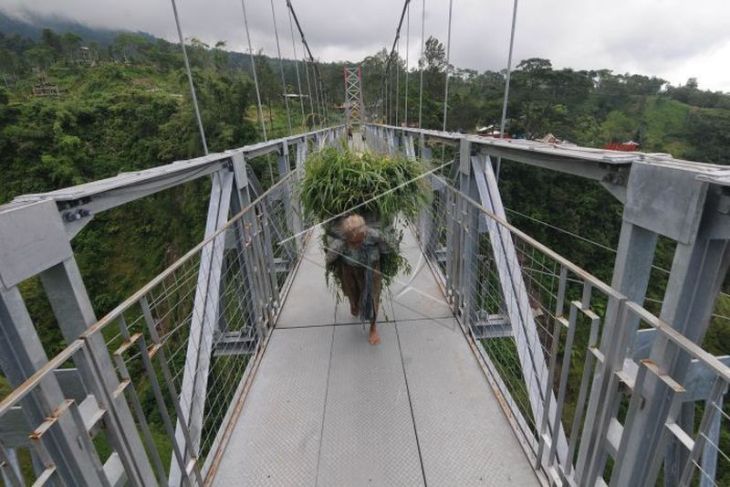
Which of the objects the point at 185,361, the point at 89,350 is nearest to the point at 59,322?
the point at 89,350

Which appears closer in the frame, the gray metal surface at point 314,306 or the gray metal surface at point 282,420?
the gray metal surface at point 282,420

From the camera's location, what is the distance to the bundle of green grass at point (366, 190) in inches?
72.9

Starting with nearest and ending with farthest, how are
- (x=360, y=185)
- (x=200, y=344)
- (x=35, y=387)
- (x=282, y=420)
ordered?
(x=35, y=387), (x=200, y=344), (x=282, y=420), (x=360, y=185)

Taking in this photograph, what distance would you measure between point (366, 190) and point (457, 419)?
1115 mm

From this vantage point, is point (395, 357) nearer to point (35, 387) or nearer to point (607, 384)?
point (607, 384)

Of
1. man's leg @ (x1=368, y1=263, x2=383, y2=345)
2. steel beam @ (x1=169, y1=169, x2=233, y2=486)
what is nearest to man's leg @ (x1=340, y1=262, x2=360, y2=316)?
man's leg @ (x1=368, y1=263, x2=383, y2=345)

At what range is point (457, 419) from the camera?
1.59 m

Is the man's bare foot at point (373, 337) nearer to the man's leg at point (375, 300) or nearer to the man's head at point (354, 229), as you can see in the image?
the man's leg at point (375, 300)

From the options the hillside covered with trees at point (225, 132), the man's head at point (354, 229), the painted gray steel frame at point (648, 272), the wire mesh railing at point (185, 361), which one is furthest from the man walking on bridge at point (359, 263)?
the hillside covered with trees at point (225, 132)

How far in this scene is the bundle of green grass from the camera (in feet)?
6.08

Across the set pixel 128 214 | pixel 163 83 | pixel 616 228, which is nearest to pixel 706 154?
pixel 616 228

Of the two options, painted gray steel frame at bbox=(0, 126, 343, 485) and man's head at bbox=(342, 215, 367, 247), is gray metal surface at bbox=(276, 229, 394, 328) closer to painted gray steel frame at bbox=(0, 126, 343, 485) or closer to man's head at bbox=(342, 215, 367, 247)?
man's head at bbox=(342, 215, 367, 247)

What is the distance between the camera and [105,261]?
16.7 m

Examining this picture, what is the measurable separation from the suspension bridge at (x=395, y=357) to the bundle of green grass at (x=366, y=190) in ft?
0.71
